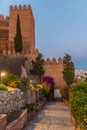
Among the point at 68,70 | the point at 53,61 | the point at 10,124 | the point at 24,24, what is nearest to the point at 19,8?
the point at 24,24

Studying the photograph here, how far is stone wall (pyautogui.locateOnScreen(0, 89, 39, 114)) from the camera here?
35.7 ft

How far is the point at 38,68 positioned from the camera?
A: 30094mm

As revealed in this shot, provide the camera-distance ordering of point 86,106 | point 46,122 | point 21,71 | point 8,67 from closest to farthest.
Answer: point 86,106 → point 46,122 → point 8,67 → point 21,71

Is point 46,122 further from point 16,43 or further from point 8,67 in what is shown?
point 16,43

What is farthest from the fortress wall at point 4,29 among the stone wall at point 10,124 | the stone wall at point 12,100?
the stone wall at point 10,124

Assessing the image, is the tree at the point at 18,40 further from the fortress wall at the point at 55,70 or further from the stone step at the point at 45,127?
the stone step at the point at 45,127

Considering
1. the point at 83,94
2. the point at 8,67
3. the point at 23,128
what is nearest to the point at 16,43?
the point at 8,67

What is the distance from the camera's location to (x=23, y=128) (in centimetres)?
1069

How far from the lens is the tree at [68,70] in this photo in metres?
28.9

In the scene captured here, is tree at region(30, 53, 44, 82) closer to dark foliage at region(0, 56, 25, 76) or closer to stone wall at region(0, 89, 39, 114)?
dark foliage at region(0, 56, 25, 76)

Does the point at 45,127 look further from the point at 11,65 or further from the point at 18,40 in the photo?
the point at 18,40

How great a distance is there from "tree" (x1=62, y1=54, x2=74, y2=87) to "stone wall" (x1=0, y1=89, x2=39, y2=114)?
1412 centimetres

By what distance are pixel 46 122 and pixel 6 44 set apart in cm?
2299

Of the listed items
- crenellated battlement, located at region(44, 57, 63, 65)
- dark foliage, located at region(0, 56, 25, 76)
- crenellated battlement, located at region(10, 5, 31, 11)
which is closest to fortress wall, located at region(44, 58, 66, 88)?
crenellated battlement, located at region(44, 57, 63, 65)
